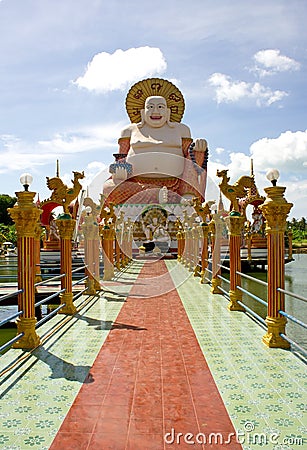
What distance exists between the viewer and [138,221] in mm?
26031

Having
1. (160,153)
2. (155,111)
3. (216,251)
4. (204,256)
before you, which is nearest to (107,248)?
(204,256)

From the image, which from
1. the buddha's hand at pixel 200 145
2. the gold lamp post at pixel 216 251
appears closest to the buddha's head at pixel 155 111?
the buddha's hand at pixel 200 145

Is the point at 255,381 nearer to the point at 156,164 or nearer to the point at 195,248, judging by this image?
the point at 195,248

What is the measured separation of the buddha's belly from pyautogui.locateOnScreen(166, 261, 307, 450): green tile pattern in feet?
69.5

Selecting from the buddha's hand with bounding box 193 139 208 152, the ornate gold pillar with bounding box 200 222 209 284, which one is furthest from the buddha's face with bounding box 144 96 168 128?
the ornate gold pillar with bounding box 200 222 209 284

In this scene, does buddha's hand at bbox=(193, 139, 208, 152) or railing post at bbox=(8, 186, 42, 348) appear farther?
buddha's hand at bbox=(193, 139, 208, 152)

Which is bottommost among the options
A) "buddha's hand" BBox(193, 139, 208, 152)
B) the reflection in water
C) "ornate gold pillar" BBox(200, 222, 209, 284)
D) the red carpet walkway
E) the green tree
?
the reflection in water

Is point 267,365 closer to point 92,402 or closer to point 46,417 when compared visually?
point 92,402

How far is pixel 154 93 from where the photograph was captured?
93.4 feet

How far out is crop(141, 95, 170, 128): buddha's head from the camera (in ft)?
88.6

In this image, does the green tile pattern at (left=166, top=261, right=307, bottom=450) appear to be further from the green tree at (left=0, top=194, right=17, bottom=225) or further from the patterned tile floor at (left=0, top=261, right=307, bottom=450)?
the green tree at (left=0, top=194, right=17, bottom=225)

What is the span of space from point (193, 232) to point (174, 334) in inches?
357

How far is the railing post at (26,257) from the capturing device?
496 centimetres

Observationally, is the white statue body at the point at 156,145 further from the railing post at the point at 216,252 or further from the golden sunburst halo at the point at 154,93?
the railing post at the point at 216,252
